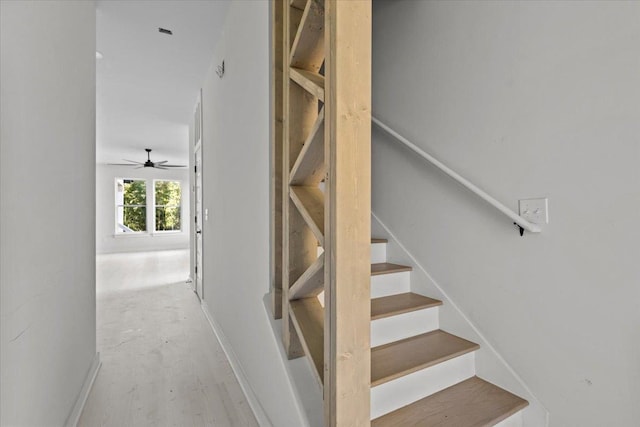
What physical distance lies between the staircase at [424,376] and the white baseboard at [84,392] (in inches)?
62.6

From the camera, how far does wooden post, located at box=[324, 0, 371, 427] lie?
39.1 inches

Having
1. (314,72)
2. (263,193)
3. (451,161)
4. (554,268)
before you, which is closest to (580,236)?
(554,268)

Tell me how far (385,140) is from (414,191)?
0.51 metres

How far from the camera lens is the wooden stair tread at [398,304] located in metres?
1.67

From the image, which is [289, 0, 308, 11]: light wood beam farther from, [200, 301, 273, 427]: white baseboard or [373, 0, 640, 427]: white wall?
[200, 301, 273, 427]: white baseboard

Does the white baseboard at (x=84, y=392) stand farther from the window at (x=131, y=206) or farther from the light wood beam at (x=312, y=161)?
the window at (x=131, y=206)

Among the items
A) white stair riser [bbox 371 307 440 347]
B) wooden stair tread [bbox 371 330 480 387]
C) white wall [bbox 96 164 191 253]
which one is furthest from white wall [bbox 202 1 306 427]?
white wall [bbox 96 164 191 253]

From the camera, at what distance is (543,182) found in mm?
1439

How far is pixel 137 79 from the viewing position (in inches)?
144

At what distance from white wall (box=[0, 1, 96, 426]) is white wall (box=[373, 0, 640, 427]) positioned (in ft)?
6.53

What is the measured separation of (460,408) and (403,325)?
46 cm

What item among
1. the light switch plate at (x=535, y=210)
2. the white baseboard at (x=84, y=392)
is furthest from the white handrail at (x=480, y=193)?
the white baseboard at (x=84, y=392)

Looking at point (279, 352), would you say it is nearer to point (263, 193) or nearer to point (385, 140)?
point (263, 193)

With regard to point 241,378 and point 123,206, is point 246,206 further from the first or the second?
point 123,206
